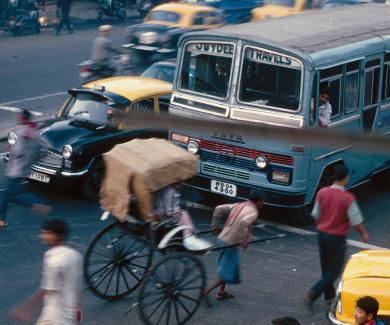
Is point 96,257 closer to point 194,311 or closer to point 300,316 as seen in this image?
point 194,311

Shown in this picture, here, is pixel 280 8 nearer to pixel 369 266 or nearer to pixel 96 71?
pixel 96 71

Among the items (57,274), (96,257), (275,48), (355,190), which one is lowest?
(355,190)

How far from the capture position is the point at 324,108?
9.98 m

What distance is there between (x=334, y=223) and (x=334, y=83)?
3.27 m

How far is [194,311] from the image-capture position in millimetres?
7219

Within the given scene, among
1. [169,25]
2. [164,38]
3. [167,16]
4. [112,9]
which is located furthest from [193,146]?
[112,9]

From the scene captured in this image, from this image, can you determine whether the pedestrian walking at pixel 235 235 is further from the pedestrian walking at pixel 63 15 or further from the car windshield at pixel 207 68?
the pedestrian walking at pixel 63 15

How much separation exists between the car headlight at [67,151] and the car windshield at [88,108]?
780 millimetres

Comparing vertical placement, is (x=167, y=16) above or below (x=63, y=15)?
above

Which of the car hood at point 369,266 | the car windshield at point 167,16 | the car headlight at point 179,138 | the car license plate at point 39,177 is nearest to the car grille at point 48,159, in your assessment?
the car license plate at point 39,177

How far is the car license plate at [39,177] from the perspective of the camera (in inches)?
434

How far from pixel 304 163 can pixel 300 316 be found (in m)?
2.64

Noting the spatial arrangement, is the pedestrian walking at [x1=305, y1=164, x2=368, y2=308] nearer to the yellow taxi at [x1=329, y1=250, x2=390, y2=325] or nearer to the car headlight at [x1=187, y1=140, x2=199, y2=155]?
the yellow taxi at [x1=329, y1=250, x2=390, y2=325]

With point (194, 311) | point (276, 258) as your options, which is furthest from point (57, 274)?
point (276, 258)
